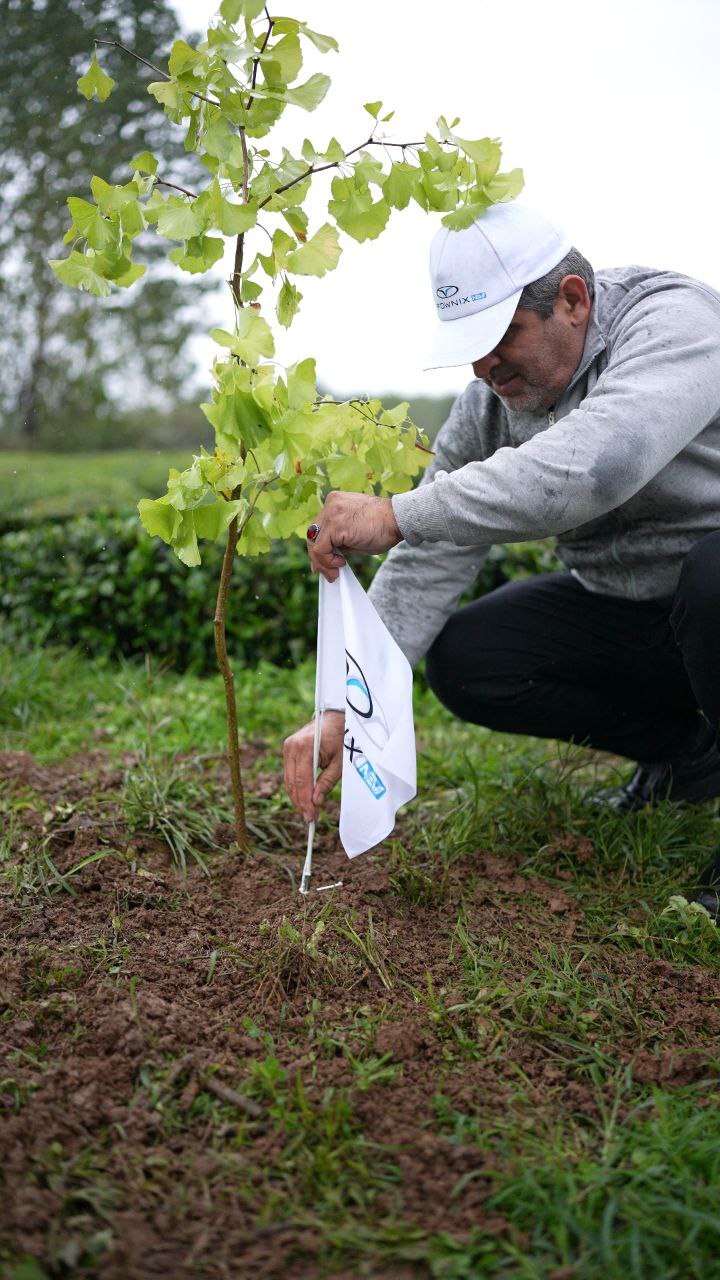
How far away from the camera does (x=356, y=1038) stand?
1599 mm

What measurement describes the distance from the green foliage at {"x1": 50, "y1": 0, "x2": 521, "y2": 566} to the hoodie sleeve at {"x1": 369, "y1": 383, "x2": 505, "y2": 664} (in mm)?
480

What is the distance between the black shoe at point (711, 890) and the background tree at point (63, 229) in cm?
303

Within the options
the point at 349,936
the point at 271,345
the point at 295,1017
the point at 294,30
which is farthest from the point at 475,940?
the point at 294,30

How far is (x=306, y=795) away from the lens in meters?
2.09

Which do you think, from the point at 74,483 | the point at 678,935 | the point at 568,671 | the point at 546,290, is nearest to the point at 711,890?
the point at 678,935

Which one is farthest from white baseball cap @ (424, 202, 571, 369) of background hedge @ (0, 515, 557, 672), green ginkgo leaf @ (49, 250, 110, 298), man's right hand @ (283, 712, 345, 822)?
background hedge @ (0, 515, 557, 672)

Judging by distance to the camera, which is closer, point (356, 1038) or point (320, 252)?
point (356, 1038)

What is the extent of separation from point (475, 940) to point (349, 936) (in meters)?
0.26

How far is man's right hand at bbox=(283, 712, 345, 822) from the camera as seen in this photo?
2.07 meters

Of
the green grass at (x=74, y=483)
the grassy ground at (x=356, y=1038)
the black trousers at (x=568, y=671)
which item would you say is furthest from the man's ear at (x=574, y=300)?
the green grass at (x=74, y=483)

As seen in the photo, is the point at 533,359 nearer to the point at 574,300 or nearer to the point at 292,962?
the point at 574,300

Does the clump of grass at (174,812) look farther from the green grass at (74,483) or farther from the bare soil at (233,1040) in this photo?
the green grass at (74,483)

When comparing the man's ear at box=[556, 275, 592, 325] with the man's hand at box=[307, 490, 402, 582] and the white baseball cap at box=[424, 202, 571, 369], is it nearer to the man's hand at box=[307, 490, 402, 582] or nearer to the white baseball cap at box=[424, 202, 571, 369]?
the white baseball cap at box=[424, 202, 571, 369]

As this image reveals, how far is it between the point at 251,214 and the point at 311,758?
1064 mm
